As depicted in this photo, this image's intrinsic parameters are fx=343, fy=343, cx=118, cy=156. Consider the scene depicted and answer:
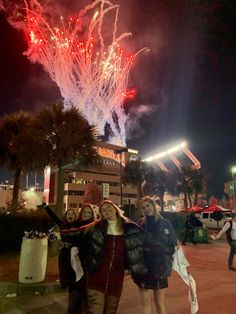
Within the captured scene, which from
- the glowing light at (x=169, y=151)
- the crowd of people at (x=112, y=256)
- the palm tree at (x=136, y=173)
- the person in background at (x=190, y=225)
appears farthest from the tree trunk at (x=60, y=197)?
the glowing light at (x=169, y=151)

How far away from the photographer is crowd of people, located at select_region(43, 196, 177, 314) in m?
3.96

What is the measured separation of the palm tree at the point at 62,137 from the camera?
1361cm

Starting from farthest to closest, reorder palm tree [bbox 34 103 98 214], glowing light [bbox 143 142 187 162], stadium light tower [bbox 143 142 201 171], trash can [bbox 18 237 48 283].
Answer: glowing light [bbox 143 142 187 162] → stadium light tower [bbox 143 142 201 171] → palm tree [bbox 34 103 98 214] → trash can [bbox 18 237 48 283]

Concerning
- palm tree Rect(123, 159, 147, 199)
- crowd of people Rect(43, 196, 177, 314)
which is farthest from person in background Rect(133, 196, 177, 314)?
palm tree Rect(123, 159, 147, 199)

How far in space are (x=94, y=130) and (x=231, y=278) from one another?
8081mm

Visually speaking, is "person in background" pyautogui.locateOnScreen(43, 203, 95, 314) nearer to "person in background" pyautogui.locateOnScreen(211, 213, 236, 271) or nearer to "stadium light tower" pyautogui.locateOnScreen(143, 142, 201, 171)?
"person in background" pyautogui.locateOnScreen(211, 213, 236, 271)

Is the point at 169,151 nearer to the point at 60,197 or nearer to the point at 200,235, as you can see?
the point at 200,235

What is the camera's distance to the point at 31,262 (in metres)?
7.84

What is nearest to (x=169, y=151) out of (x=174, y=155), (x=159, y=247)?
(x=174, y=155)

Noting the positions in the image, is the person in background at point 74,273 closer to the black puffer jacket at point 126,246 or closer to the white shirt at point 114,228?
the black puffer jacket at point 126,246

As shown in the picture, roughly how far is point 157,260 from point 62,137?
9.69m

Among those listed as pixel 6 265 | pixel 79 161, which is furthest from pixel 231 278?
pixel 79 161

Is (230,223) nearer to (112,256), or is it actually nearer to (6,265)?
(6,265)

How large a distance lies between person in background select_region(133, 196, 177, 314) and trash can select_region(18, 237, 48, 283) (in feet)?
13.2
